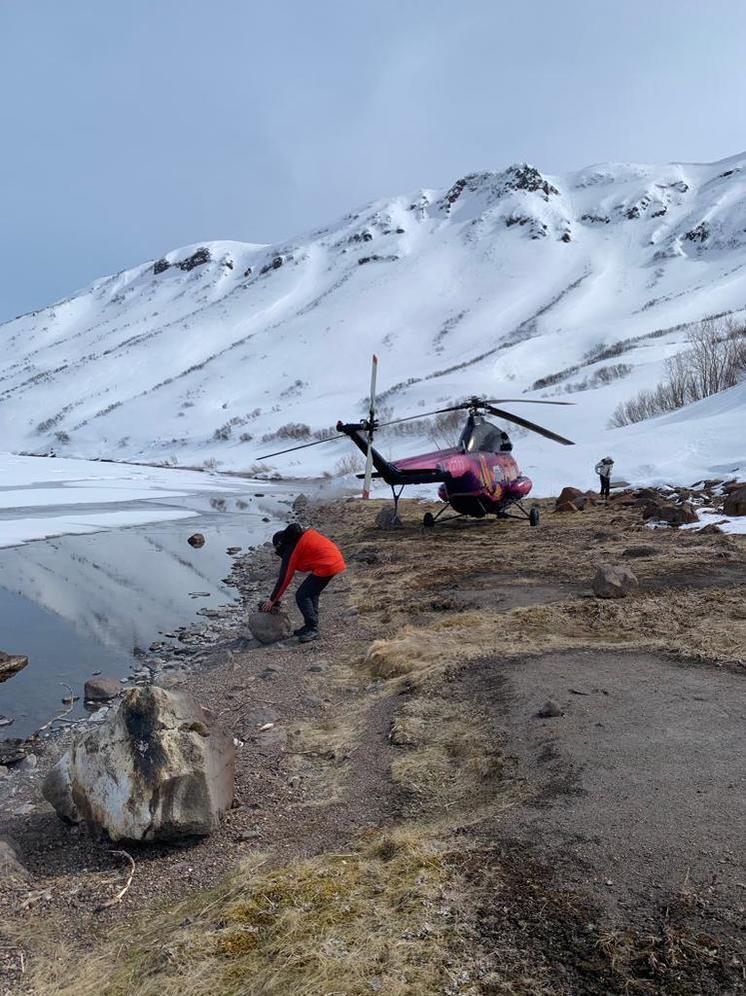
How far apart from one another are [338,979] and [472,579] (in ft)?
28.8

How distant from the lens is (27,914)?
12.4 feet

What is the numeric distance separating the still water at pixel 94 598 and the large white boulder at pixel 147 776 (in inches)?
108

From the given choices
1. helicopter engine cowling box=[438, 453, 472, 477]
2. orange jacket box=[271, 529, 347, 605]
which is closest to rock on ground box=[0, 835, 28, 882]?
orange jacket box=[271, 529, 347, 605]

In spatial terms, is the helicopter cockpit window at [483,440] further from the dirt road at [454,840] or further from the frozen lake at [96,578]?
the dirt road at [454,840]

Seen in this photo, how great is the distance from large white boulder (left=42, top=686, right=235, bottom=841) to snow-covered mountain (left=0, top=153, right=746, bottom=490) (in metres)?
26.5

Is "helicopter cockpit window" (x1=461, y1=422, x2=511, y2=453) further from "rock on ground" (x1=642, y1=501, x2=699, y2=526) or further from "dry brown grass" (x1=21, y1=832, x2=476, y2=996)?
"dry brown grass" (x1=21, y1=832, x2=476, y2=996)

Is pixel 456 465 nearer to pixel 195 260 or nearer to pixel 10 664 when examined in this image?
pixel 10 664

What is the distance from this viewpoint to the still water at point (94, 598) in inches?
328

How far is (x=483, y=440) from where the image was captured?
648 inches

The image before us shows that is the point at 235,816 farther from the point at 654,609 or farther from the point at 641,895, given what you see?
the point at 654,609

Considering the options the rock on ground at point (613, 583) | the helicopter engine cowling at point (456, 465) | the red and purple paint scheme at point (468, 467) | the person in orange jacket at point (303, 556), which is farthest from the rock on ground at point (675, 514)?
the person in orange jacket at point (303, 556)


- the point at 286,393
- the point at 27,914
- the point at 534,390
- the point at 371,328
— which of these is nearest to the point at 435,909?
the point at 27,914

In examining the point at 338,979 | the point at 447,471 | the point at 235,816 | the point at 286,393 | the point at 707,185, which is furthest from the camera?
the point at 707,185

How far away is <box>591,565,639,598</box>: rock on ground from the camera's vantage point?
9.00 metres
